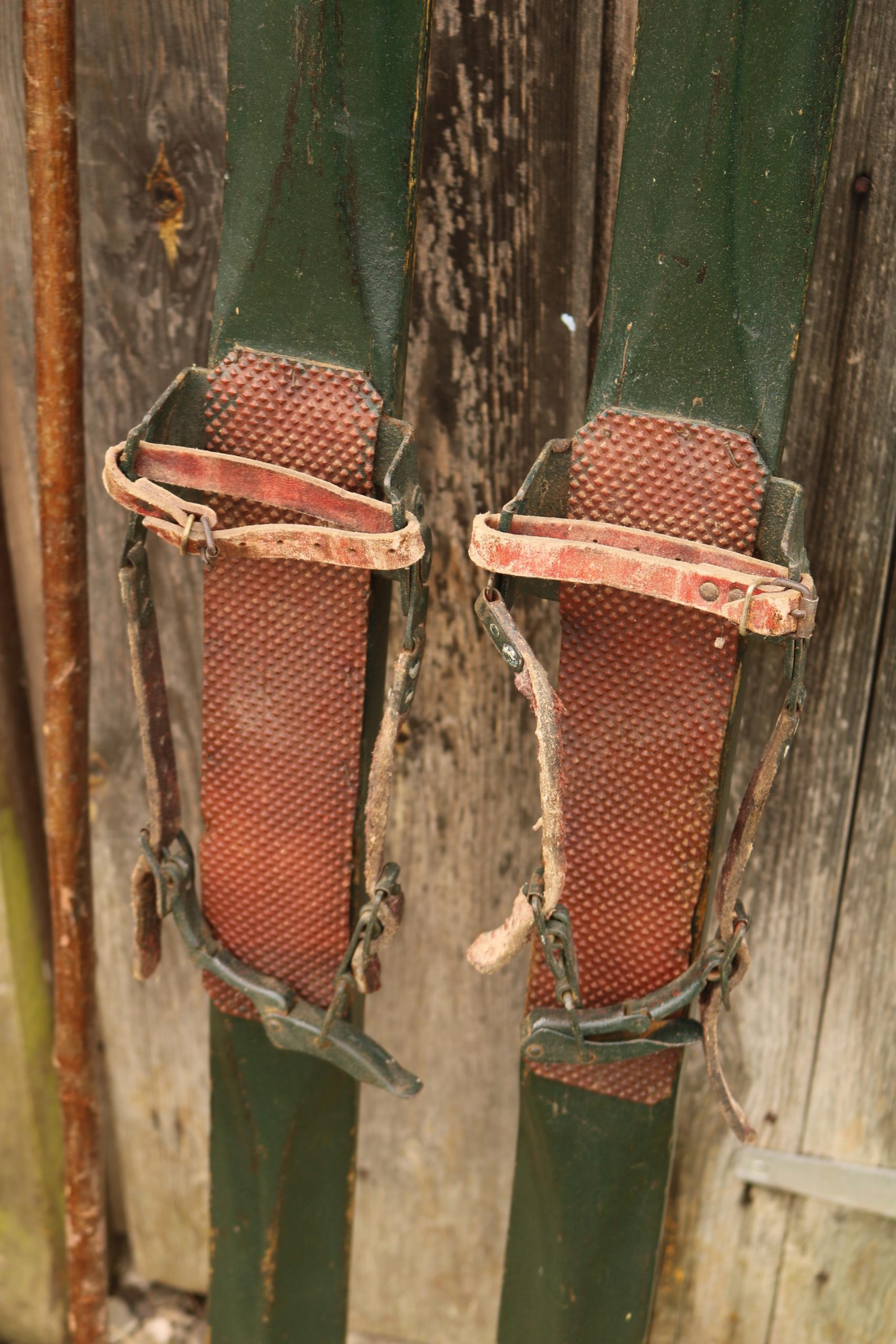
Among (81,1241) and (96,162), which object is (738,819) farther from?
(81,1241)

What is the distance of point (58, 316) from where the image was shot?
1.03 m

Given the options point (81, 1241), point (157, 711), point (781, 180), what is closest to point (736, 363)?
point (781, 180)

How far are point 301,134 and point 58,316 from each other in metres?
0.30

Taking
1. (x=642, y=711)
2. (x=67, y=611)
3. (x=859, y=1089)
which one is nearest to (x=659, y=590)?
(x=642, y=711)

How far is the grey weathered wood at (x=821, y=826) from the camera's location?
100 centimetres

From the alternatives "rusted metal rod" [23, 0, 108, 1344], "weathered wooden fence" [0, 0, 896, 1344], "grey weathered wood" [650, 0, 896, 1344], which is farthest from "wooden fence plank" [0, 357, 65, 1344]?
"grey weathered wood" [650, 0, 896, 1344]

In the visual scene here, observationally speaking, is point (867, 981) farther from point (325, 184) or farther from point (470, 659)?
point (325, 184)

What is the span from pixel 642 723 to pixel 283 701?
0.29m

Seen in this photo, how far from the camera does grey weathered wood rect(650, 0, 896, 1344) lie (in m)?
1.00

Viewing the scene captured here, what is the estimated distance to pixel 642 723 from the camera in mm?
935

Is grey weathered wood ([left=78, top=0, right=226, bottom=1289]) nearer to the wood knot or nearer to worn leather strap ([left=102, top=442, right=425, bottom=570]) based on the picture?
the wood knot

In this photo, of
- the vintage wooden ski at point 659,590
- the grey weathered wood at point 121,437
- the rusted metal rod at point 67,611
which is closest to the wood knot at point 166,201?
the grey weathered wood at point 121,437

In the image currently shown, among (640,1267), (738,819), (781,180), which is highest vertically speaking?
(781,180)

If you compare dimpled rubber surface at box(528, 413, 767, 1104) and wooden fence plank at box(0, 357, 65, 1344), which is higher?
dimpled rubber surface at box(528, 413, 767, 1104)
